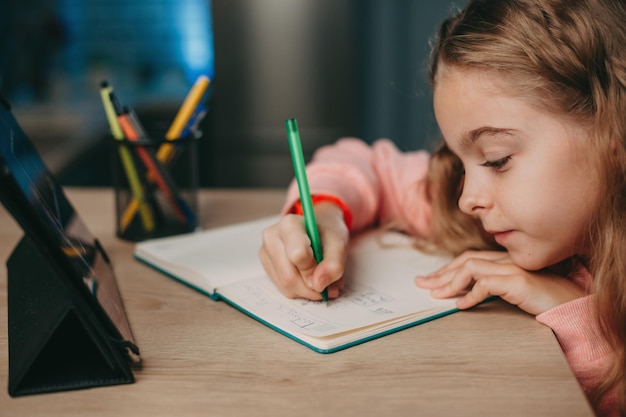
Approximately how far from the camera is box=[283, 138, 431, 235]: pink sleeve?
3.39 feet

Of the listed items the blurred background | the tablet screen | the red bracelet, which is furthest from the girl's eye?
the blurred background

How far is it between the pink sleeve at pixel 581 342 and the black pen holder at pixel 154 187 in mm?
528

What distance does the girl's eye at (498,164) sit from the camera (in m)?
0.78

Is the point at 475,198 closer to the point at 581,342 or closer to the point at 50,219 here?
the point at 581,342

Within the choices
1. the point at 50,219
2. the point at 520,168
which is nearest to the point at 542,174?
the point at 520,168

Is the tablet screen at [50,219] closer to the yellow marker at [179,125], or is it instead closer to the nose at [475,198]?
the yellow marker at [179,125]

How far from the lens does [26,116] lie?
2.67 metres

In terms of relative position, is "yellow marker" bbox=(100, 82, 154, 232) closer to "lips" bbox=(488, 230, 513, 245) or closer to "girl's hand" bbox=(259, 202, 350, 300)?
"girl's hand" bbox=(259, 202, 350, 300)

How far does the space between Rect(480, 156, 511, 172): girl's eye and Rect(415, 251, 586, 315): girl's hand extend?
10cm

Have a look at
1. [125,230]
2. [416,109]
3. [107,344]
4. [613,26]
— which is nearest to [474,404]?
[107,344]

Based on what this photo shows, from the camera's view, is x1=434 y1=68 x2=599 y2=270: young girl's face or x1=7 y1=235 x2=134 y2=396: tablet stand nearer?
x1=7 y1=235 x2=134 y2=396: tablet stand

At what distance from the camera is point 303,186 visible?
29.7 inches

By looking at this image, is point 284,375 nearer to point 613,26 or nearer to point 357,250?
point 357,250

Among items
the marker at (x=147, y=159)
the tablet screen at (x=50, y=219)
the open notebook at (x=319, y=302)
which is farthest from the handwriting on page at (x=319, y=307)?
the marker at (x=147, y=159)
